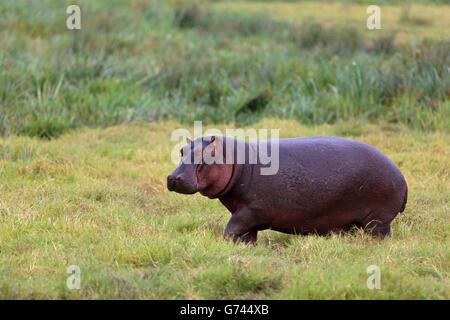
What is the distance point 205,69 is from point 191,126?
196 centimetres

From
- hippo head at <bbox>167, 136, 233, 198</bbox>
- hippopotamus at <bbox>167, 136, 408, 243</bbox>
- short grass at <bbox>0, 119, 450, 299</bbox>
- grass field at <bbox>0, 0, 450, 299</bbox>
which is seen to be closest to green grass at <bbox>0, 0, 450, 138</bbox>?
grass field at <bbox>0, 0, 450, 299</bbox>

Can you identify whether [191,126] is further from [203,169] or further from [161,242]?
[161,242]

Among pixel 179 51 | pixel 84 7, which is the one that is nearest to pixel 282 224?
pixel 179 51

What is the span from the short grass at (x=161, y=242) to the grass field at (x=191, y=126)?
0.01 metres

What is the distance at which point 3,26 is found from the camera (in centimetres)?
1134

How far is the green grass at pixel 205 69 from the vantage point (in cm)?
844

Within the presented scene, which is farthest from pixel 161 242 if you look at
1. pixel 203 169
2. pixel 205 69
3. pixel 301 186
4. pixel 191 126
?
pixel 205 69

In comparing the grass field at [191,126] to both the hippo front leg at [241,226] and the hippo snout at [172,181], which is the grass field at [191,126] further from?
the hippo snout at [172,181]

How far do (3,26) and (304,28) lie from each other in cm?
535

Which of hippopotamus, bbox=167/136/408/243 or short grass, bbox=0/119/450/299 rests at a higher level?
hippopotamus, bbox=167/136/408/243

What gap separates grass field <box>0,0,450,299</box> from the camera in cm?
385

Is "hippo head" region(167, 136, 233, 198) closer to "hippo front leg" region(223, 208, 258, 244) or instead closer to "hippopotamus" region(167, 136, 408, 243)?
"hippopotamus" region(167, 136, 408, 243)

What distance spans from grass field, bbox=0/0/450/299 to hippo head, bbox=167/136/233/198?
387 millimetres

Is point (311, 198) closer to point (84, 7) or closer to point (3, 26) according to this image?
point (3, 26)
